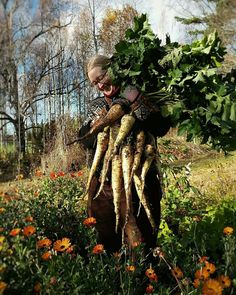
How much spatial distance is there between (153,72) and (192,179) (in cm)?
507

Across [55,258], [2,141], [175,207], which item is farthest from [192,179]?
[2,141]

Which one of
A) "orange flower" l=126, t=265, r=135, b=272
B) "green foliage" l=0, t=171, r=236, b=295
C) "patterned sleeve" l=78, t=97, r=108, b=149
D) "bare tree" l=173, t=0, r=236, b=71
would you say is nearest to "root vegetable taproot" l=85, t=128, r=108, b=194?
"patterned sleeve" l=78, t=97, r=108, b=149

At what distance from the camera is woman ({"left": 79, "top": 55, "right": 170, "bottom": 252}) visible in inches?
74.9

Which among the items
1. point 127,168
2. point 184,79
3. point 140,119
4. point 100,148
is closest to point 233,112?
point 184,79

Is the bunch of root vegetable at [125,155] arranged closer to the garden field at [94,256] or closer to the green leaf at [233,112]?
the garden field at [94,256]

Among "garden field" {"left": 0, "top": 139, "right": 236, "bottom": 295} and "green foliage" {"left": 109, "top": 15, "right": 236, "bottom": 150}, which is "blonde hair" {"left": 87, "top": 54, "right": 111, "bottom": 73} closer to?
"green foliage" {"left": 109, "top": 15, "right": 236, "bottom": 150}

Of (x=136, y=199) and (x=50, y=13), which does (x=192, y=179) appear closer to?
(x=136, y=199)

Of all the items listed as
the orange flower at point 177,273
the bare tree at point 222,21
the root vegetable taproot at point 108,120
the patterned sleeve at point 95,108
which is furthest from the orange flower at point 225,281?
the bare tree at point 222,21

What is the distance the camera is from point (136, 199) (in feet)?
6.48

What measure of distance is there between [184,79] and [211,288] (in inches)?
35.1

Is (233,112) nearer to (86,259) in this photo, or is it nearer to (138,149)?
(138,149)

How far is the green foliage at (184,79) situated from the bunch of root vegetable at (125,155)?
0.16 m

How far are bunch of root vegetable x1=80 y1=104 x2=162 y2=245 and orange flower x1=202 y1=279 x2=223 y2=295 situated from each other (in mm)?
536

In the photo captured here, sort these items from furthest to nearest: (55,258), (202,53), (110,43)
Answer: (110,43) < (202,53) < (55,258)
